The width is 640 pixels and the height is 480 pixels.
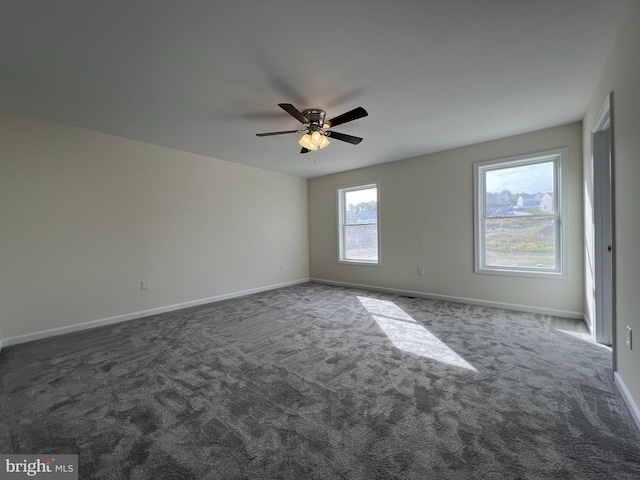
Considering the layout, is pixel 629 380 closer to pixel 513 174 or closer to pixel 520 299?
pixel 520 299

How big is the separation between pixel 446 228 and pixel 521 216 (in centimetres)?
101

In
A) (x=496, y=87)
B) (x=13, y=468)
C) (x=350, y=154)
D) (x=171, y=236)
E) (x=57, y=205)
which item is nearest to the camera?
(x=13, y=468)

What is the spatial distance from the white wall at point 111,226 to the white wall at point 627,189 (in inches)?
191

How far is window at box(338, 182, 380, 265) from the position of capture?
18.2 ft

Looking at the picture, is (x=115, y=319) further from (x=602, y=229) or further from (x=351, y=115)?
(x=602, y=229)

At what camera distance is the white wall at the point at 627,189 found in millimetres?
1620

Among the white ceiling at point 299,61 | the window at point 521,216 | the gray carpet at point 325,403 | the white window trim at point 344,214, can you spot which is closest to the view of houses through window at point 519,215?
the window at point 521,216

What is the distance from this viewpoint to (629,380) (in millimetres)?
1779

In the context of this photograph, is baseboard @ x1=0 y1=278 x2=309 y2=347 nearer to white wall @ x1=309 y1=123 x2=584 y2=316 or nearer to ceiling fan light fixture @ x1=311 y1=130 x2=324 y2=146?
white wall @ x1=309 y1=123 x2=584 y2=316

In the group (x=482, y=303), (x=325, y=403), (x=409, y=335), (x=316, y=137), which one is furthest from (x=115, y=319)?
(x=482, y=303)

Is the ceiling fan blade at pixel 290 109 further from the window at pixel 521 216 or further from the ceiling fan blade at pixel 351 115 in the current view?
the window at pixel 521 216

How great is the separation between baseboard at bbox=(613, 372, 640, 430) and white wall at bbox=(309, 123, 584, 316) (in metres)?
1.92

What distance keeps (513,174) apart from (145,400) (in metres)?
4.99

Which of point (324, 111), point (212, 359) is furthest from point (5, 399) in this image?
point (324, 111)
